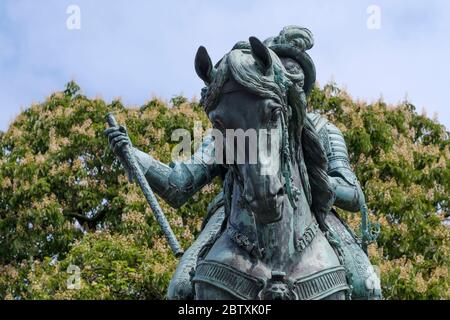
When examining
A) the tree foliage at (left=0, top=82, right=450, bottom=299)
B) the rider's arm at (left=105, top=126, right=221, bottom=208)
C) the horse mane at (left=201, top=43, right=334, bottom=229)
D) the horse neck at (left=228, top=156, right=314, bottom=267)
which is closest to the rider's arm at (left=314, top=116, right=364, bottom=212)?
the horse mane at (left=201, top=43, right=334, bottom=229)

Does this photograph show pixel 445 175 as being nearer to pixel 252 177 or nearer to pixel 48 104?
pixel 48 104

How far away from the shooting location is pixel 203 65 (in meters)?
8.36

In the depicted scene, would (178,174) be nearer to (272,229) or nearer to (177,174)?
(177,174)

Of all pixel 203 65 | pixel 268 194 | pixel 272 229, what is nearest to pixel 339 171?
pixel 272 229

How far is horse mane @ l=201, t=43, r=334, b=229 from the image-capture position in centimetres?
811

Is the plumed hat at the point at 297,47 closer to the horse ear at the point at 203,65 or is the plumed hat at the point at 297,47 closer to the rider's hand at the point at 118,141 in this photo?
the horse ear at the point at 203,65

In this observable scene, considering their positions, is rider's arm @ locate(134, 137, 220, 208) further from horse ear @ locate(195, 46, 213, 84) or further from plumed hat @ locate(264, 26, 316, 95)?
horse ear @ locate(195, 46, 213, 84)

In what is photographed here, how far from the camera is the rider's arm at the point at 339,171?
9773 mm

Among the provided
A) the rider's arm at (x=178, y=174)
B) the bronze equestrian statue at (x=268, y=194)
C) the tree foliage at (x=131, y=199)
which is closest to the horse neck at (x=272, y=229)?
the bronze equestrian statue at (x=268, y=194)

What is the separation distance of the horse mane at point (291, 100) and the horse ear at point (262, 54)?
0.04 meters

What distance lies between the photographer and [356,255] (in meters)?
9.56

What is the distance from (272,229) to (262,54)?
1144 millimetres

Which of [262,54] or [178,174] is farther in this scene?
[178,174]

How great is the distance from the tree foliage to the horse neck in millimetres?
13588
